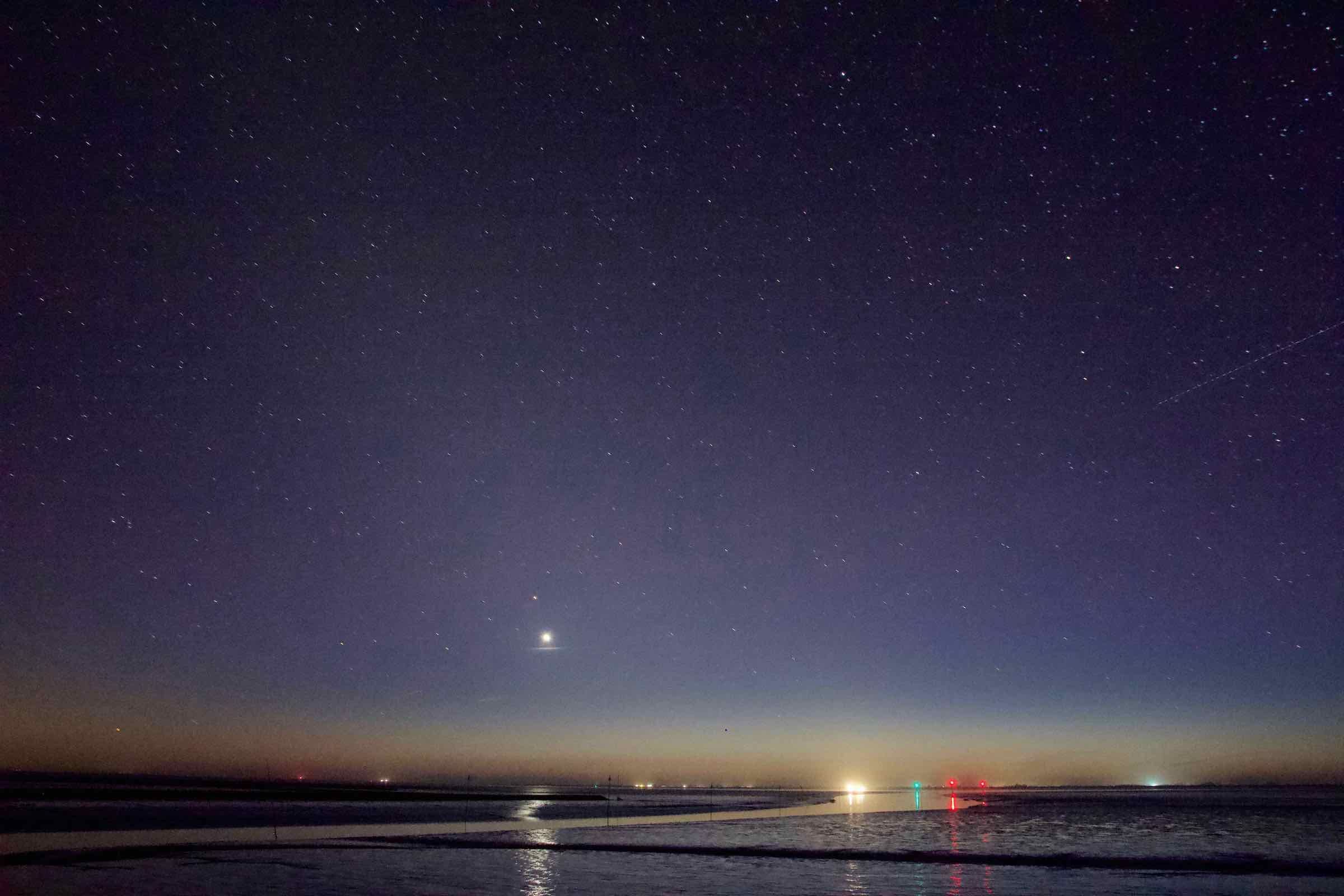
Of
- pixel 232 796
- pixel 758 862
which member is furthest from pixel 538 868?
pixel 232 796

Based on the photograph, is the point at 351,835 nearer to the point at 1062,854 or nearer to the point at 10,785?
the point at 1062,854

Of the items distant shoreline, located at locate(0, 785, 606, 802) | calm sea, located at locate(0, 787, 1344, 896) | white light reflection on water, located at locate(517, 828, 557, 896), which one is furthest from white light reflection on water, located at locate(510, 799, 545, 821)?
white light reflection on water, located at locate(517, 828, 557, 896)

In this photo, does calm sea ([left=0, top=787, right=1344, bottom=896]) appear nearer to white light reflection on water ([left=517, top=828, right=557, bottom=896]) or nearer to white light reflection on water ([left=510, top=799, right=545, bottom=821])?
white light reflection on water ([left=517, top=828, right=557, bottom=896])

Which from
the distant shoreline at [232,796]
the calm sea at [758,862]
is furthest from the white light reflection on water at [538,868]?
the distant shoreline at [232,796]

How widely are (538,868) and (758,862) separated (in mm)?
5786

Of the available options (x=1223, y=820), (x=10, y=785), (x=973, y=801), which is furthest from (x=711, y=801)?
(x=10, y=785)

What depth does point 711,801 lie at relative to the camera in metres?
75.0

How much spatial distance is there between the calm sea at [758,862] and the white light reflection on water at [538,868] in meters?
0.09

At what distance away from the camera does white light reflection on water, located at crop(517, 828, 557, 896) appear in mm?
17891

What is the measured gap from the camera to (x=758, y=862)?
77.9ft

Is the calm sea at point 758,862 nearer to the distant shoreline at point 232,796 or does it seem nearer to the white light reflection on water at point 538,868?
the white light reflection on water at point 538,868

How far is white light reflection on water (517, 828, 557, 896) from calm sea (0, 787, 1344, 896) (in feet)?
0.29

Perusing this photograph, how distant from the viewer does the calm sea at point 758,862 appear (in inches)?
729

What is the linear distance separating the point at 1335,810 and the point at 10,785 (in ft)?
351
